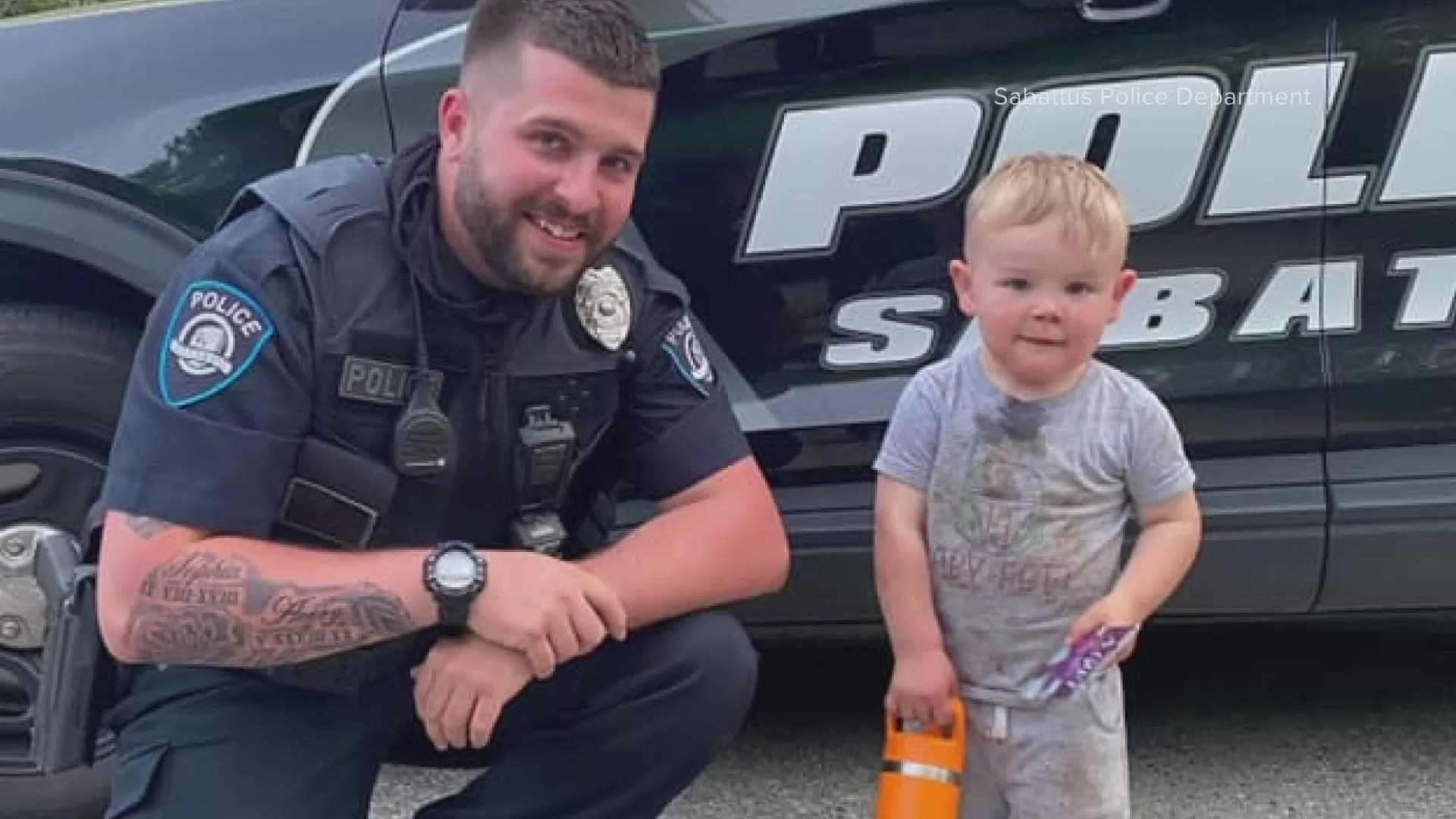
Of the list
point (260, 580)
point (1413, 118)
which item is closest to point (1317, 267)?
point (1413, 118)

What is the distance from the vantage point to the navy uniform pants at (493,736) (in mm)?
2484

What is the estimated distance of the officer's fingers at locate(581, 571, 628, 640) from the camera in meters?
2.36

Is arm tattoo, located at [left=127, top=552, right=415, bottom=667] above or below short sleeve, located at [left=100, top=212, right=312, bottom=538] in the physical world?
below

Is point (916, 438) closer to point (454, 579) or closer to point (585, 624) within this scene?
point (585, 624)

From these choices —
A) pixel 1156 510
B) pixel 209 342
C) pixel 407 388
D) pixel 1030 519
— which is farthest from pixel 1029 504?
pixel 209 342

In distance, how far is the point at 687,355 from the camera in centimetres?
266

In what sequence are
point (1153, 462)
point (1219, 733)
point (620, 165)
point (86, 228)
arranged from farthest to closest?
1. point (1219, 733)
2. point (86, 228)
3. point (1153, 462)
4. point (620, 165)

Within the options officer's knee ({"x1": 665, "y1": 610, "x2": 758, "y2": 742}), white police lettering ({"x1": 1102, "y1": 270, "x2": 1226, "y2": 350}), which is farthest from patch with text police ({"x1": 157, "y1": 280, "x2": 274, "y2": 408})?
white police lettering ({"x1": 1102, "y1": 270, "x2": 1226, "y2": 350})

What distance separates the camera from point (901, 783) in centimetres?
256

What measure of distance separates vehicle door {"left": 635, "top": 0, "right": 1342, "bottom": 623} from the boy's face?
1.72 feet

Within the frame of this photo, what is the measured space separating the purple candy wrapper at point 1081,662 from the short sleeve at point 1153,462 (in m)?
0.16

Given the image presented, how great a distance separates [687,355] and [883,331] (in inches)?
20.5

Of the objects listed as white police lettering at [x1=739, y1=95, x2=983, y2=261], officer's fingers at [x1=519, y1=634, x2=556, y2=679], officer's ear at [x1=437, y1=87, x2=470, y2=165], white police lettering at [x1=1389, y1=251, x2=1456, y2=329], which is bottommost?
officer's fingers at [x1=519, y1=634, x2=556, y2=679]

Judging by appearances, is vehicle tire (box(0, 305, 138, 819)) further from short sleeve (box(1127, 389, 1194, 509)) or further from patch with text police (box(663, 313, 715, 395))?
short sleeve (box(1127, 389, 1194, 509))
